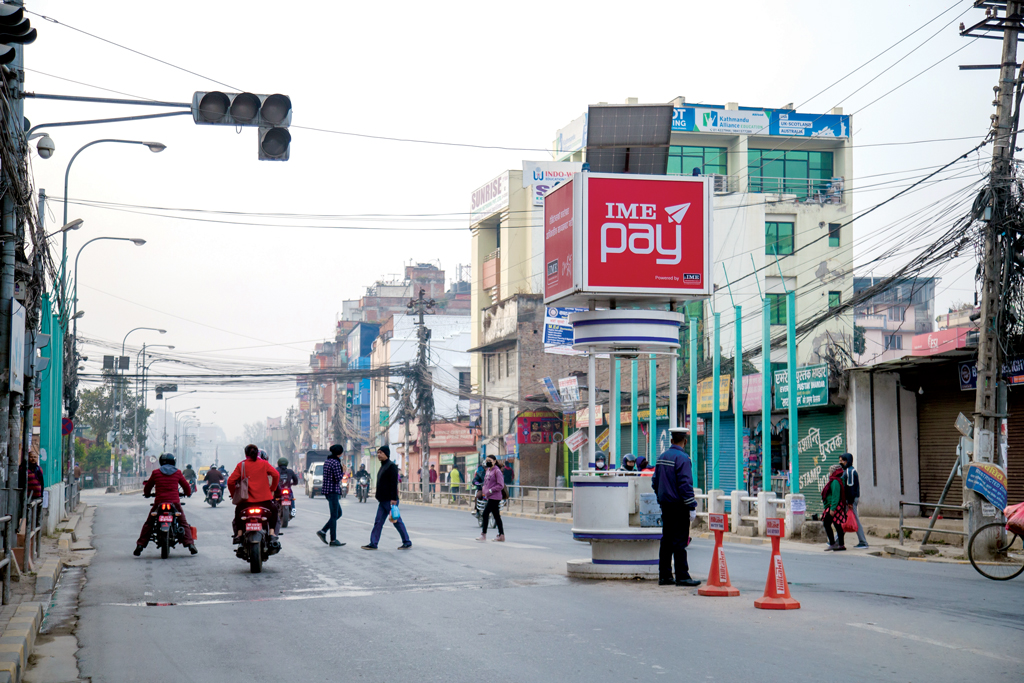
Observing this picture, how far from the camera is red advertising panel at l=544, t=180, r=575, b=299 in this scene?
14367 millimetres

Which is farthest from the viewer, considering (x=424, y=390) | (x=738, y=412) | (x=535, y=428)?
(x=535, y=428)

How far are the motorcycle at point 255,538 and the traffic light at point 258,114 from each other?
5701 millimetres

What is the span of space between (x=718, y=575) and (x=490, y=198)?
5238cm

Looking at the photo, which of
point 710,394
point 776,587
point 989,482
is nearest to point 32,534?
point 776,587

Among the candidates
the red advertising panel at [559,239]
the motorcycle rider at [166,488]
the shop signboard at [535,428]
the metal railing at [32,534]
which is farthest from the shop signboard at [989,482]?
the shop signboard at [535,428]

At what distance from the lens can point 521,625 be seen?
9.43 meters

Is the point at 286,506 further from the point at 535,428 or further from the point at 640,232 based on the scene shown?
the point at 535,428

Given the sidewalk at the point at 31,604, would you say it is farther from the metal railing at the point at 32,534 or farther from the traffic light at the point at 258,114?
the traffic light at the point at 258,114

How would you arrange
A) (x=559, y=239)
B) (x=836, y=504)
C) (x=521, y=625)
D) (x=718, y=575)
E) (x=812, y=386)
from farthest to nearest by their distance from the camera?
(x=812, y=386)
(x=836, y=504)
(x=559, y=239)
(x=718, y=575)
(x=521, y=625)

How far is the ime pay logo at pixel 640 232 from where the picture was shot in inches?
561

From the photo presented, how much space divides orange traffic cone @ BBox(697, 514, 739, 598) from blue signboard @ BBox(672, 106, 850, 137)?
46.6 metres

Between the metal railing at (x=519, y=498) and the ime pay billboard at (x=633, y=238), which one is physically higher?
the ime pay billboard at (x=633, y=238)

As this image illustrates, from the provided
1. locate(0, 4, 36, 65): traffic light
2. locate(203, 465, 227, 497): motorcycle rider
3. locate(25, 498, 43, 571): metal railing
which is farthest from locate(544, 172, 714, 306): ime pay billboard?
locate(203, 465, 227, 497): motorcycle rider

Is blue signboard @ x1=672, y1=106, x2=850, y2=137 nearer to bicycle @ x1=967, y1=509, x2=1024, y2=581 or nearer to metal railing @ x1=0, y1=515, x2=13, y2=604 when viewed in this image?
bicycle @ x1=967, y1=509, x2=1024, y2=581
